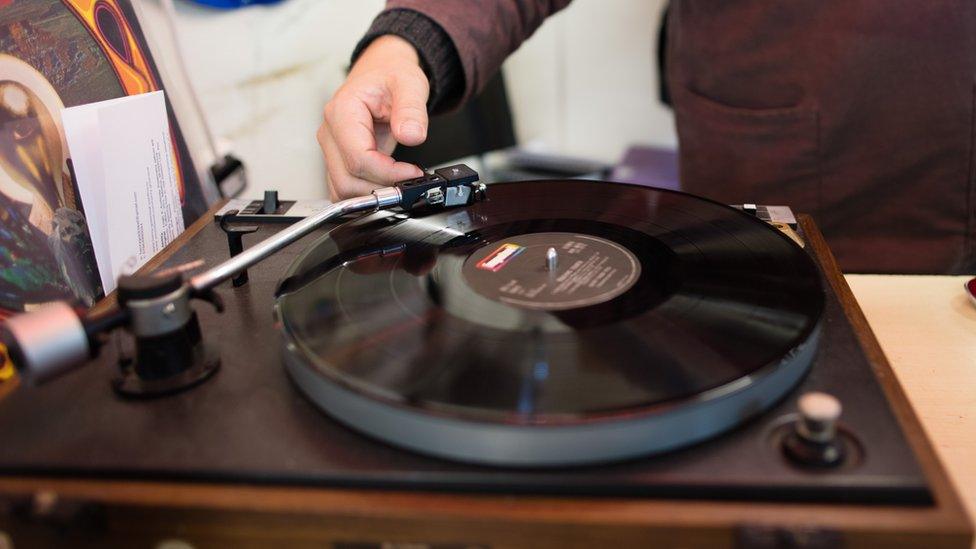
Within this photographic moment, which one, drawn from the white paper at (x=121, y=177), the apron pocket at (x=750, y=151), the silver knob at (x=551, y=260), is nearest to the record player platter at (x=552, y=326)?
the silver knob at (x=551, y=260)

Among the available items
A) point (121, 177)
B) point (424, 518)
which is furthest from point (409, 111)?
point (424, 518)

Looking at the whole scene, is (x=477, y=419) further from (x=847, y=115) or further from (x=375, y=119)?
(x=847, y=115)

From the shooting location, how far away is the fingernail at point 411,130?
864 mm

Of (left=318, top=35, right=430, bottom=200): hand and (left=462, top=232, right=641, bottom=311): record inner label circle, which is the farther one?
(left=318, top=35, right=430, bottom=200): hand

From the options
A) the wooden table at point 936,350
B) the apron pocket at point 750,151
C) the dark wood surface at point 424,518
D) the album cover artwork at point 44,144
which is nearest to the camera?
the dark wood surface at point 424,518

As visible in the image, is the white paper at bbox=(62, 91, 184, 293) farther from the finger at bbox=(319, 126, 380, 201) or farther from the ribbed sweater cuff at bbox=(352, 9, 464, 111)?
the ribbed sweater cuff at bbox=(352, 9, 464, 111)

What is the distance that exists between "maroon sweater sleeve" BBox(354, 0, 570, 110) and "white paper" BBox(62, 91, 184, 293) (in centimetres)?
33

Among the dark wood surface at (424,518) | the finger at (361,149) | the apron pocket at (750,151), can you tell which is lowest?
the apron pocket at (750,151)

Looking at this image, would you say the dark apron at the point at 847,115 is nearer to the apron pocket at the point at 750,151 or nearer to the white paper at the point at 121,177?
the apron pocket at the point at 750,151

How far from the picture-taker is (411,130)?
869mm

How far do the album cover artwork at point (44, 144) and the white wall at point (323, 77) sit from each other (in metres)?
0.17

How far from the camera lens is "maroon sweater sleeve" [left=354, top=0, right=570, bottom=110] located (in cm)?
108

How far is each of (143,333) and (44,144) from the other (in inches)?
14.2

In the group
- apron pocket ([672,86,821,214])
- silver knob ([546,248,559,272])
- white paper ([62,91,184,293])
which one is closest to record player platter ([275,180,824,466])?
silver knob ([546,248,559,272])
